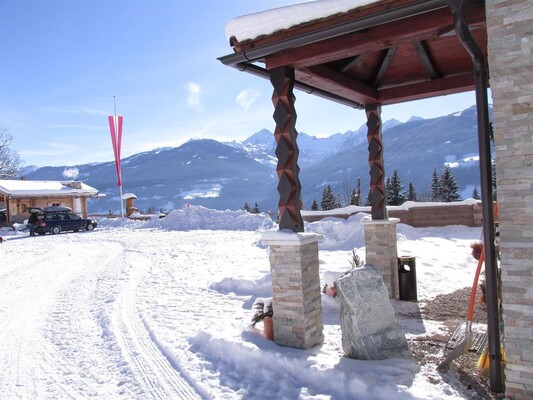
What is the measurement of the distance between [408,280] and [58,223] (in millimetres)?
23667

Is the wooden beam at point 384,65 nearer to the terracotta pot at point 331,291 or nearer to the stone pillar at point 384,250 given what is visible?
the stone pillar at point 384,250

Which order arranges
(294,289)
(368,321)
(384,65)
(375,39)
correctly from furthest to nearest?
(384,65), (294,289), (368,321), (375,39)

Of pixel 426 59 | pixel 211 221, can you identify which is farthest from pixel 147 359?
pixel 211 221

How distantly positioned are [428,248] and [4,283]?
39.3ft

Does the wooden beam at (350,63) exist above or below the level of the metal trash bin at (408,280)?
above

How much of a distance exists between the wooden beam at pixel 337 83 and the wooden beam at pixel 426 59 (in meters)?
1.08

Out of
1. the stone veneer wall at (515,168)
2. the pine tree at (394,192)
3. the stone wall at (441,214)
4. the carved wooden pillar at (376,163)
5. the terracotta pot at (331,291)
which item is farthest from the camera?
the pine tree at (394,192)

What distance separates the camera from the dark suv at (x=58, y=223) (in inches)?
969

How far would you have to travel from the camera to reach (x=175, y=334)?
6246 millimetres

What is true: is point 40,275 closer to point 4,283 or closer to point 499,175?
point 4,283

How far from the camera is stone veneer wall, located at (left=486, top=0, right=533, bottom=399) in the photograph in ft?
11.6

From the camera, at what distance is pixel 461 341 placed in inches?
192

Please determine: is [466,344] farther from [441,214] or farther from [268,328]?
[441,214]

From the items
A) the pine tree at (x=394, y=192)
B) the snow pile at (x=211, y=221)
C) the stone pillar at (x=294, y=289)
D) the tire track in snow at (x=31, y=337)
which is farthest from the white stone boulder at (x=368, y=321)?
the pine tree at (x=394, y=192)
